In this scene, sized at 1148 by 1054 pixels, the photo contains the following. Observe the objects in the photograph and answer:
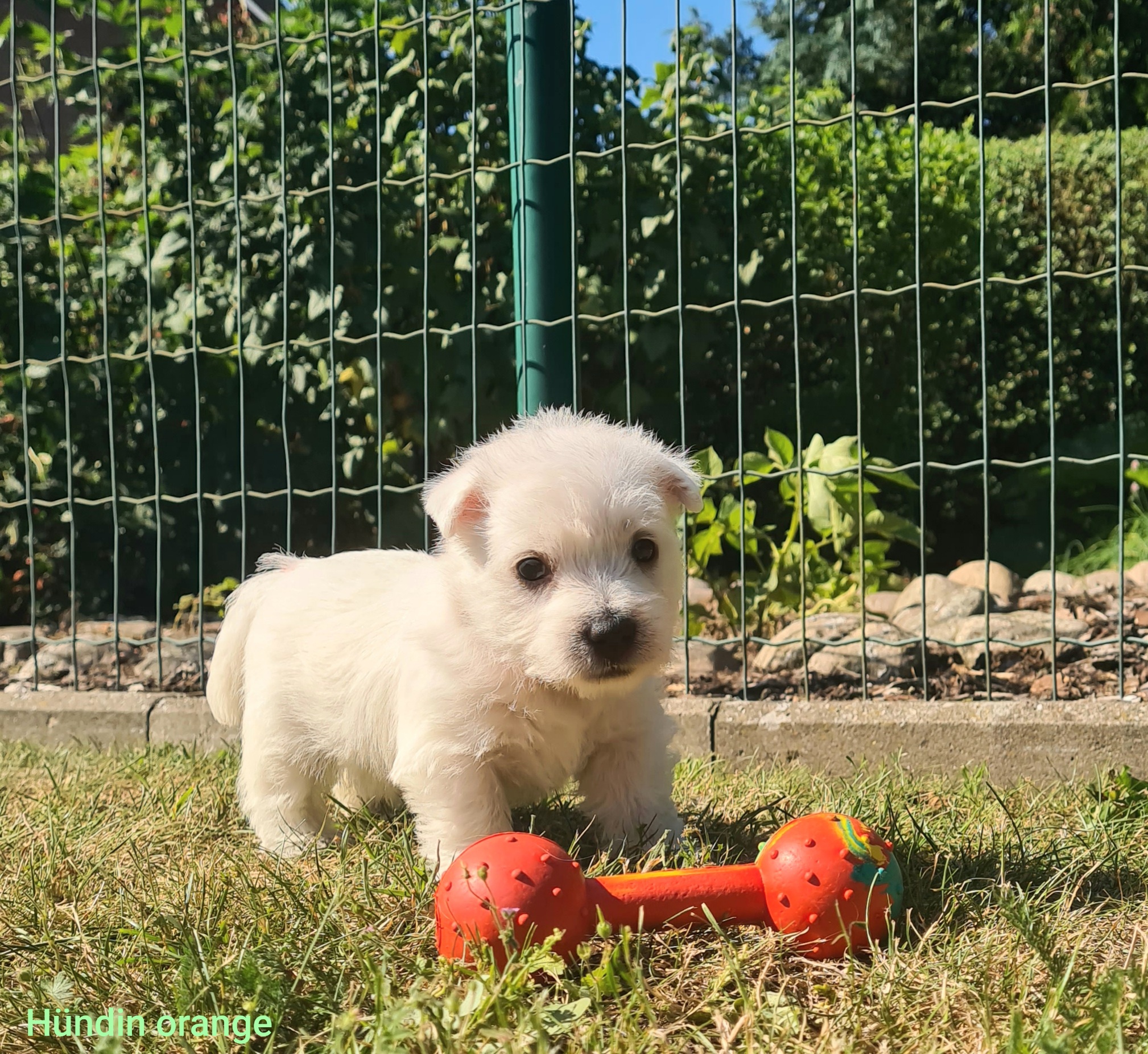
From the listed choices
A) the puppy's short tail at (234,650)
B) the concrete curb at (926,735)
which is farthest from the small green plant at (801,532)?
the puppy's short tail at (234,650)

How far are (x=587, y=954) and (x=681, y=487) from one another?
45.8 inches

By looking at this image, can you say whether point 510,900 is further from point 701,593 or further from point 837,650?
point 701,593

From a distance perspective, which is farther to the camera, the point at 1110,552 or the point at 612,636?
the point at 1110,552

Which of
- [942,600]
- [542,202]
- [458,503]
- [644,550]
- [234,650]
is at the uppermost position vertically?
[542,202]

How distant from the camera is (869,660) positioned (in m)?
4.65

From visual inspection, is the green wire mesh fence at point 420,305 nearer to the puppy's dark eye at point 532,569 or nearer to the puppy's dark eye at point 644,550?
the puppy's dark eye at point 644,550

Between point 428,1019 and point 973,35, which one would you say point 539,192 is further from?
point 973,35

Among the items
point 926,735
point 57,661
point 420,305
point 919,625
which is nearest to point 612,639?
point 926,735

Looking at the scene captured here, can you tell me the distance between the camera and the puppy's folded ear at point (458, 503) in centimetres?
275

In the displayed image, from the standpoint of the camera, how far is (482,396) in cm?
566

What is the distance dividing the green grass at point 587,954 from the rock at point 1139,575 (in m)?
2.94

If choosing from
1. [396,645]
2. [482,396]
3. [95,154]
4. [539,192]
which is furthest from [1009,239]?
[396,645]

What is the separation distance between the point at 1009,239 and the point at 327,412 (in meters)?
5.22

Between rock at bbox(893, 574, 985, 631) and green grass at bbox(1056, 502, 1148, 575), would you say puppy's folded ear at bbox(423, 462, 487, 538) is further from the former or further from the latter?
green grass at bbox(1056, 502, 1148, 575)
